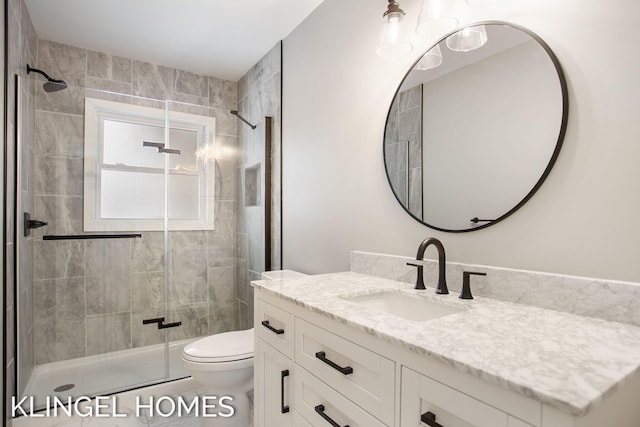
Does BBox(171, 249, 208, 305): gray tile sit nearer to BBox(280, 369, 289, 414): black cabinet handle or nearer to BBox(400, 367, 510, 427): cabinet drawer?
BBox(280, 369, 289, 414): black cabinet handle

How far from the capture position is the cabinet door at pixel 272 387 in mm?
1234

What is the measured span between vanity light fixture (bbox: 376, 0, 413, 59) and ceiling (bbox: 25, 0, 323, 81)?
876 mm

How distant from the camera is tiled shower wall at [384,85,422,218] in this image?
1.49m

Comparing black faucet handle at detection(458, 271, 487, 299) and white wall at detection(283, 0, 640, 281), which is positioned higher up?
white wall at detection(283, 0, 640, 281)

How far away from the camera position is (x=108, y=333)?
7.95 ft

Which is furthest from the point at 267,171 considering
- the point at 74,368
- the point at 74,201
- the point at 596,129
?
the point at 596,129

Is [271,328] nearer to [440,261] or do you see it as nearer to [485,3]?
[440,261]

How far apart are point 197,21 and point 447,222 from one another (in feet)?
6.94

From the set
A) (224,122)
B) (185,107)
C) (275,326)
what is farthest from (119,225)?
(275,326)

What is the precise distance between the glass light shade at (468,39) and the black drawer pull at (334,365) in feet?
3.90

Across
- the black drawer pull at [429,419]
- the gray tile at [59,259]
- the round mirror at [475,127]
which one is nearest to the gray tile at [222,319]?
the gray tile at [59,259]

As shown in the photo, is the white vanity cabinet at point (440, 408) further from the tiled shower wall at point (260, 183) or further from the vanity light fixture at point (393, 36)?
the tiled shower wall at point (260, 183)

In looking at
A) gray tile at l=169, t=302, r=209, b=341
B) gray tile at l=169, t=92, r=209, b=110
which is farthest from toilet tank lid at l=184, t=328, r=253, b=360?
gray tile at l=169, t=92, r=209, b=110

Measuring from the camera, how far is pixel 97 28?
8.03ft
